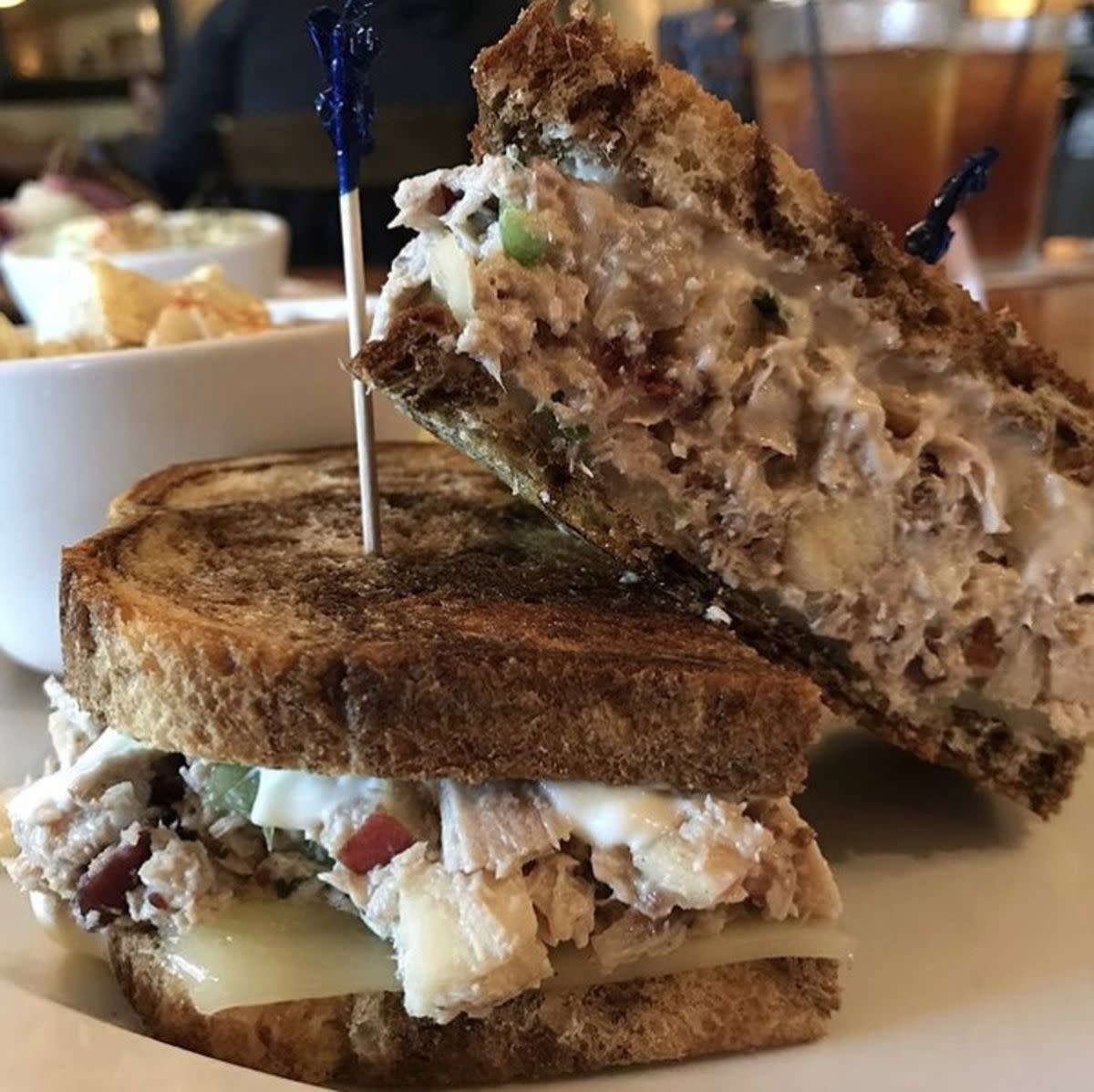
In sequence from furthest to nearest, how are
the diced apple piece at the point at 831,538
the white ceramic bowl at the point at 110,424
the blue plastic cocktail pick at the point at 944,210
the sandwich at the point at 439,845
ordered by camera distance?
the white ceramic bowl at the point at 110,424, the blue plastic cocktail pick at the point at 944,210, the diced apple piece at the point at 831,538, the sandwich at the point at 439,845

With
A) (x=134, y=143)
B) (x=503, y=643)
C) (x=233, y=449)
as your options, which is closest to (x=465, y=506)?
(x=233, y=449)

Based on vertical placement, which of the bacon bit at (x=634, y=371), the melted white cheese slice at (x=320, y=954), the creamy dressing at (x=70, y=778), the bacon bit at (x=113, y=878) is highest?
the bacon bit at (x=634, y=371)

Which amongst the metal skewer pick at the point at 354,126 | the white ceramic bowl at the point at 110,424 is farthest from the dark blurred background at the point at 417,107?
the metal skewer pick at the point at 354,126

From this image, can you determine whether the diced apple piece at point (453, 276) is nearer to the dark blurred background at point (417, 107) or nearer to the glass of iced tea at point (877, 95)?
the dark blurred background at point (417, 107)

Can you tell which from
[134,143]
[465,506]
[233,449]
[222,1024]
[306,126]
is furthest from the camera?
[134,143]

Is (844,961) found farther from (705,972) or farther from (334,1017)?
(334,1017)

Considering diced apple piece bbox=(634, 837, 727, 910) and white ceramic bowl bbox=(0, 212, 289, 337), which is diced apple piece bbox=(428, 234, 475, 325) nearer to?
diced apple piece bbox=(634, 837, 727, 910)

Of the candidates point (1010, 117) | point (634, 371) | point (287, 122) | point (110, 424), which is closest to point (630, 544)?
point (634, 371)
